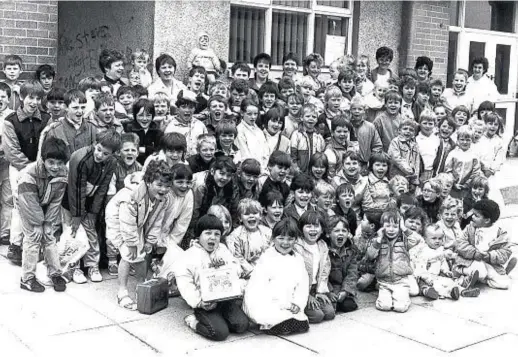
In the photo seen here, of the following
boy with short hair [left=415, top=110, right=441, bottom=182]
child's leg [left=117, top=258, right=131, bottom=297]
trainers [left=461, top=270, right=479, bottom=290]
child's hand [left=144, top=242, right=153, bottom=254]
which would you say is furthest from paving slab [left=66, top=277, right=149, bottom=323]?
boy with short hair [left=415, top=110, right=441, bottom=182]

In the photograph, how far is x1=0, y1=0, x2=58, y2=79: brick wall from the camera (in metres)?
7.82

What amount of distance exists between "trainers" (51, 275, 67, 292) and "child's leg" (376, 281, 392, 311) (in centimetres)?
253

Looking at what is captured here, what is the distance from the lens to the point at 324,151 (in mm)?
7012

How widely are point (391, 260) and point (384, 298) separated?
0.34 m

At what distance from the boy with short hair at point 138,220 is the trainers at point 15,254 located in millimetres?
1119

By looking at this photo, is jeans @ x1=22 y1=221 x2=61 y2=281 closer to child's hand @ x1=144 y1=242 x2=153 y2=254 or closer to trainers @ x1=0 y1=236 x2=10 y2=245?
child's hand @ x1=144 y1=242 x2=153 y2=254

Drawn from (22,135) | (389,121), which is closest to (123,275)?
(22,135)

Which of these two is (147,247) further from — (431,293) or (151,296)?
(431,293)

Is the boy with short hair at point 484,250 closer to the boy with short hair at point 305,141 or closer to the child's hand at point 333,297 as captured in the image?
the child's hand at point 333,297

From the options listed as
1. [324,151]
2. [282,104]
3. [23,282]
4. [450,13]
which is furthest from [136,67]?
[450,13]

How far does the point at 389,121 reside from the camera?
782 centimetres

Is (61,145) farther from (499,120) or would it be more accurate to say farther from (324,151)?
(499,120)

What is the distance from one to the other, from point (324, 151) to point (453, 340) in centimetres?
262

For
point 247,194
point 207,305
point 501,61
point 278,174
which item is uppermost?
point 501,61
